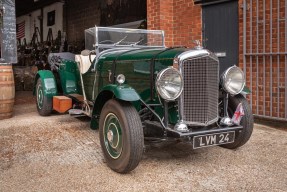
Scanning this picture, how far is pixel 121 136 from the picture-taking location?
10.7 ft

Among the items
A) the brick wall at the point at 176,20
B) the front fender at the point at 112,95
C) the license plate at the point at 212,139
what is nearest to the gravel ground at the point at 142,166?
the license plate at the point at 212,139

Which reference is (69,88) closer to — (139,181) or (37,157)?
(37,157)

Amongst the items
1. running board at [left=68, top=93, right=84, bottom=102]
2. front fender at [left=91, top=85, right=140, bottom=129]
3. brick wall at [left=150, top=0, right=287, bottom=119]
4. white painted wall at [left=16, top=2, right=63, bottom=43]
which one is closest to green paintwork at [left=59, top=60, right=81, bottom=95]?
running board at [left=68, top=93, right=84, bottom=102]

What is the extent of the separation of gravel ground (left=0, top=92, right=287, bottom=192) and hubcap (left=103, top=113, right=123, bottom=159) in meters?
0.20

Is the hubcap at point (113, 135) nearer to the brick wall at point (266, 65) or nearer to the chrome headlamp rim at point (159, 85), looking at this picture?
the chrome headlamp rim at point (159, 85)

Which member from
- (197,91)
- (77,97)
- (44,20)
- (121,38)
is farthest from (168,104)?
(44,20)

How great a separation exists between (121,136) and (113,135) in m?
0.16

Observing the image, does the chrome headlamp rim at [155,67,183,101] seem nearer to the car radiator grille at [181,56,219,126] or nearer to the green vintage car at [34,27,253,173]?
the green vintage car at [34,27,253,173]

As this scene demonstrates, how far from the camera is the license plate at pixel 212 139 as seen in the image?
10.4 ft

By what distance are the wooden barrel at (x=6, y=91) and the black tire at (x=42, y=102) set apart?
0.48m

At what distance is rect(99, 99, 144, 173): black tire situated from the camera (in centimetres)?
309

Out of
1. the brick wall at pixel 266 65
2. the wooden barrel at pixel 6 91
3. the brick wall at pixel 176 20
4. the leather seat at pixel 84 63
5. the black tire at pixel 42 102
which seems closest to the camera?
the leather seat at pixel 84 63

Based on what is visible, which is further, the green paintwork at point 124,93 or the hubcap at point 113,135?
the hubcap at point 113,135

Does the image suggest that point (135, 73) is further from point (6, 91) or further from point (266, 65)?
point (6, 91)
